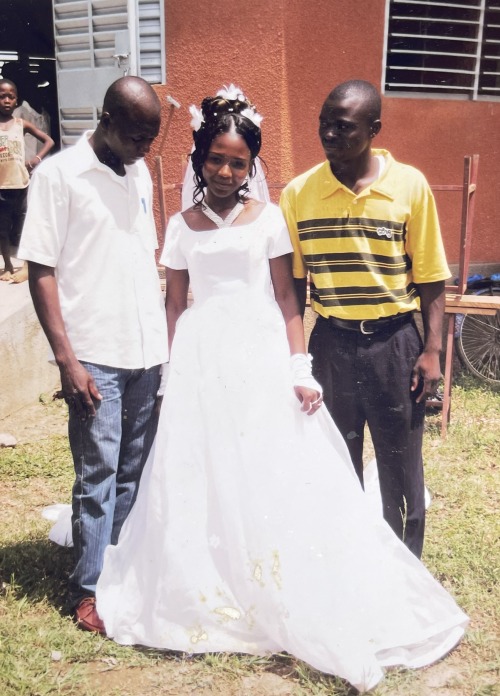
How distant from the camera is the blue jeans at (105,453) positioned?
285 centimetres

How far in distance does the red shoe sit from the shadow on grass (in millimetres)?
125

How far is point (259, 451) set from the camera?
278 cm

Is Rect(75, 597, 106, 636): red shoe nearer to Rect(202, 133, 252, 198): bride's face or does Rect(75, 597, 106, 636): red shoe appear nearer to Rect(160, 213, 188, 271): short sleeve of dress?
Rect(160, 213, 188, 271): short sleeve of dress

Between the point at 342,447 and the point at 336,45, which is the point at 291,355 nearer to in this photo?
the point at 342,447

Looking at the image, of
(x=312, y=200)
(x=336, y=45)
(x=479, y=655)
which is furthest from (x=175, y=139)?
(x=479, y=655)

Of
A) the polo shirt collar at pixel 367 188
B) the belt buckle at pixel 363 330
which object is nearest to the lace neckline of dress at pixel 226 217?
the polo shirt collar at pixel 367 188

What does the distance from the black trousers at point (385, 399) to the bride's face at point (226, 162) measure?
66 centimetres

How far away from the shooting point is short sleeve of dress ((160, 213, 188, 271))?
290 centimetres

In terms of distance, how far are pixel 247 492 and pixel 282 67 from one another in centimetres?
398

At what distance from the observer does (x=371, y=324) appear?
2811 mm

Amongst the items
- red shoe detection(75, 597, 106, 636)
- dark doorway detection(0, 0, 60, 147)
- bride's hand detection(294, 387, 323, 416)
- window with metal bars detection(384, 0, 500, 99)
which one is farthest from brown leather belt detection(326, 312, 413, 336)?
dark doorway detection(0, 0, 60, 147)

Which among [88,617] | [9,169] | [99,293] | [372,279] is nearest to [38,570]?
[88,617]

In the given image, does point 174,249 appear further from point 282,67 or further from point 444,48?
point 444,48

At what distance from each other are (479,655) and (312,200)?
6.12 ft
